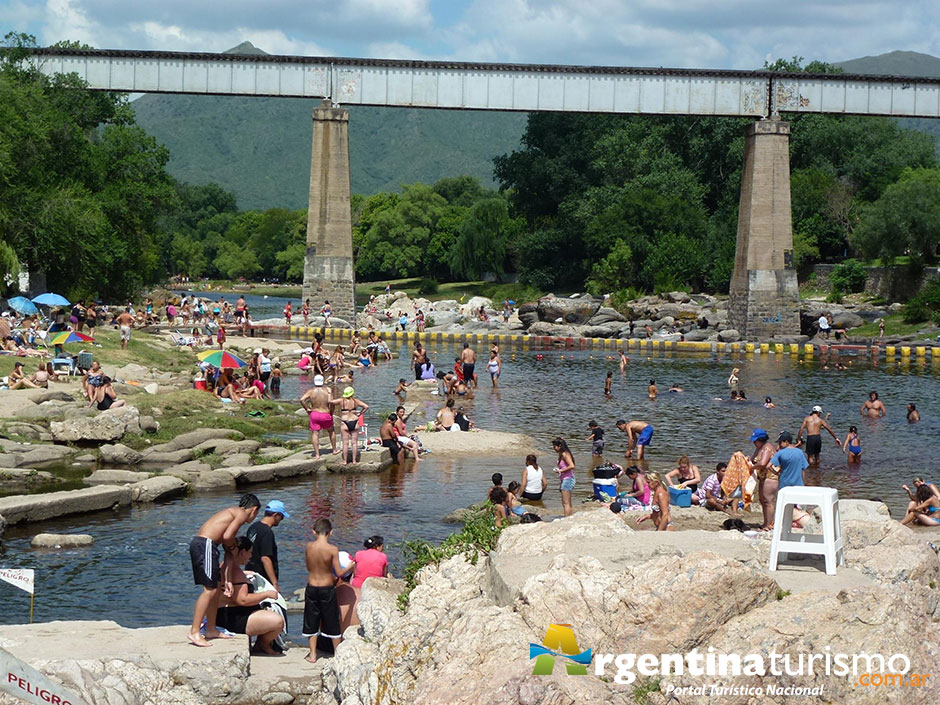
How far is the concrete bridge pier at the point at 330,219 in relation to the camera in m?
52.8

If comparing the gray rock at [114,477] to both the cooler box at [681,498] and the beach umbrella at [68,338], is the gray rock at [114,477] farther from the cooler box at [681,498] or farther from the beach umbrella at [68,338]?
the beach umbrella at [68,338]

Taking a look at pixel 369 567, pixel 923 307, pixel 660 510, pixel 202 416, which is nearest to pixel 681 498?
pixel 660 510

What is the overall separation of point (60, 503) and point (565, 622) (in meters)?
12.0

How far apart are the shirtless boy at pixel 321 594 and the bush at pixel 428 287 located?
88411 millimetres

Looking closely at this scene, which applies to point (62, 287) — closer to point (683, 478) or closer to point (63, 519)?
point (63, 519)

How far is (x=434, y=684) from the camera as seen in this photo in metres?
8.25

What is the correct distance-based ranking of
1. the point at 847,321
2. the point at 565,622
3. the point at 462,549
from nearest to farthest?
the point at 565,622, the point at 462,549, the point at 847,321

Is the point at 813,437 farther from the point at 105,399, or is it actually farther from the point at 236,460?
the point at 105,399

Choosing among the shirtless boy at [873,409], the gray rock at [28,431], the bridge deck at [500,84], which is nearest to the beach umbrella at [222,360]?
the gray rock at [28,431]

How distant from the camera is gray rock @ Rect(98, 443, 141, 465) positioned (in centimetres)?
2216

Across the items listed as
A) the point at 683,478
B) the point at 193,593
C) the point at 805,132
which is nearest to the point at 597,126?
the point at 805,132

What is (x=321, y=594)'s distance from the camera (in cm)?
1152

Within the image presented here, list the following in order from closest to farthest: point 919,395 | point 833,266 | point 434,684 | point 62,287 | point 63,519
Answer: point 434,684
point 63,519
point 919,395
point 62,287
point 833,266

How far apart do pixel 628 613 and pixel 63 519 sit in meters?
12.3
